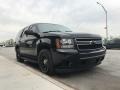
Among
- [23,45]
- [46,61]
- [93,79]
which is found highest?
[23,45]

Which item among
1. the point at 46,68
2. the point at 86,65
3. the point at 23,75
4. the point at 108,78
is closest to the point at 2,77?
the point at 23,75

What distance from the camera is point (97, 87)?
4695 mm

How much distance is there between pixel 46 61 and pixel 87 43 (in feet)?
4.36

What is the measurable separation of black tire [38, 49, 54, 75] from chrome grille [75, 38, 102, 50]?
0.91 metres

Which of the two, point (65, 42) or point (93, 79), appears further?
point (65, 42)

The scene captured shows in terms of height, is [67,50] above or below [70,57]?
above

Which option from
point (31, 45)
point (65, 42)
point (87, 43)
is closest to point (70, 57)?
point (65, 42)

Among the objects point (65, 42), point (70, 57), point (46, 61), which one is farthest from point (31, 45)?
point (70, 57)

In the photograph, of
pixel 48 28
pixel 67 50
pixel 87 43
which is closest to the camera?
pixel 67 50

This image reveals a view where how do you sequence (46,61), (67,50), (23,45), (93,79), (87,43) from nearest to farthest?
(93,79), (67,50), (87,43), (46,61), (23,45)

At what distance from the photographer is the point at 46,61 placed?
6.13 meters

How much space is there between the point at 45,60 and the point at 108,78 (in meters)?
1.93

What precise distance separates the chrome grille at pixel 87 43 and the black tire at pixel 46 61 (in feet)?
2.99

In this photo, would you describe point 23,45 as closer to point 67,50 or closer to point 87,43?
point 67,50
